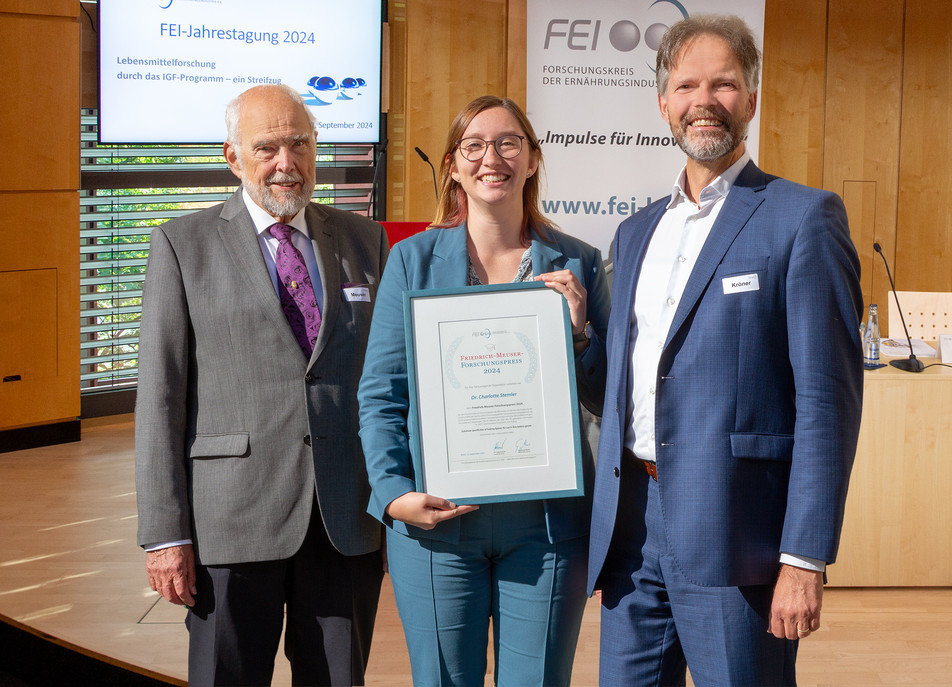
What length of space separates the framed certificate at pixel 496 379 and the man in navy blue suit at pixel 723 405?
0.31 ft

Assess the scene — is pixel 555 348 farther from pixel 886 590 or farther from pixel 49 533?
pixel 49 533

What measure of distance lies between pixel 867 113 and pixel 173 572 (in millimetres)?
6980

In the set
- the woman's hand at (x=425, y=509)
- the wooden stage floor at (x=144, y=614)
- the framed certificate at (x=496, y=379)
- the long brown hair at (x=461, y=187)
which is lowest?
the wooden stage floor at (x=144, y=614)

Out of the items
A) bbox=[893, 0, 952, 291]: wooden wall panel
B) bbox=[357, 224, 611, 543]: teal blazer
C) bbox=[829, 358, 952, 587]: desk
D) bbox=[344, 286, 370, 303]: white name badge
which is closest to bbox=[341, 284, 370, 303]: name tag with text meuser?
bbox=[344, 286, 370, 303]: white name badge

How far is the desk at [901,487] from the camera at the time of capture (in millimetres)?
3857

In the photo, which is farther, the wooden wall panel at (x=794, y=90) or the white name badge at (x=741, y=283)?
the wooden wall panel at (x=794, y=90)

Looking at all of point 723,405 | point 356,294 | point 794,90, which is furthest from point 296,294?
point 794,90

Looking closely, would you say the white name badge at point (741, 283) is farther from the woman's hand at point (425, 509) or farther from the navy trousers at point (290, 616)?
the navy trousers at point (290, 616)

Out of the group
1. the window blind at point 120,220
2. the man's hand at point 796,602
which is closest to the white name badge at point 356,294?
the man's hand at point 796,602

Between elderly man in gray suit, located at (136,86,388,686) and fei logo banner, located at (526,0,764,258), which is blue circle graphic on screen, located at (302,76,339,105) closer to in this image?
fei logo banner, located at (526,0,764,258)

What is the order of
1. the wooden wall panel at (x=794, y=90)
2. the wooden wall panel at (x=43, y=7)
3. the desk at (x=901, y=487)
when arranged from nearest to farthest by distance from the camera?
the desk at (x=901, y=487) → the wooden wall panel at (x=43, y=7) → the wooden wall panel at (x=794, y=90)

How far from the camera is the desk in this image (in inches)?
152

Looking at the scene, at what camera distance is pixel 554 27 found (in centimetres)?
657

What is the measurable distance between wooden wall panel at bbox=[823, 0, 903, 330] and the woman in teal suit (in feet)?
20.0
